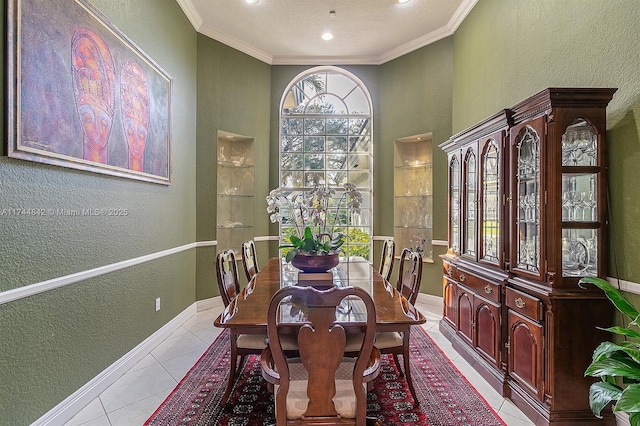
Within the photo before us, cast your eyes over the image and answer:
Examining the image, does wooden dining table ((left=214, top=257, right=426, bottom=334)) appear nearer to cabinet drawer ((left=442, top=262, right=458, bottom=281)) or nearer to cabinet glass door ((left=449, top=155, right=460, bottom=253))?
cabinet drawer ((left=442, top=262, right=458, bottom=281))

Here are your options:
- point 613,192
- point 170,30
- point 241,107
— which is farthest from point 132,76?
point 613,192

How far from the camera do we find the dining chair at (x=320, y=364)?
1333mm

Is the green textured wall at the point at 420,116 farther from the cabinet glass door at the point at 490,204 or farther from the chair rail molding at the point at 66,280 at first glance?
the chair rail molding at the point at 66,280

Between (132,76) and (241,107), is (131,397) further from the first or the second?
(241,107)

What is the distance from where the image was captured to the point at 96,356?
7.80 ft

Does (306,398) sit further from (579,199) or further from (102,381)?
(579,199)

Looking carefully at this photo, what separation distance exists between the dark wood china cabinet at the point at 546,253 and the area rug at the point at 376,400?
31 cm

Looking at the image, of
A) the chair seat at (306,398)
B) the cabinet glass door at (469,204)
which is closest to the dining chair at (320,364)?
the chair seat at (306,398)

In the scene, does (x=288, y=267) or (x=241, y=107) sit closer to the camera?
(x=288, y=267)

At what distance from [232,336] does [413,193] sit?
3685mm

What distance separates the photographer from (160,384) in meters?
2.53

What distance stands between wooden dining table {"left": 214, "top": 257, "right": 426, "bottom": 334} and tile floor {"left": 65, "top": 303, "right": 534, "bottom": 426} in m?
0.95

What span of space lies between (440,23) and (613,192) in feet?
10.5

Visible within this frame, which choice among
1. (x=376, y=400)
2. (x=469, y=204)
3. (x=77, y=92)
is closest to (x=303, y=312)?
(x=376, y=400)
